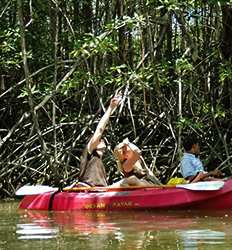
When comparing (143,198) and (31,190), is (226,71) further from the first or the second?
(31,190)

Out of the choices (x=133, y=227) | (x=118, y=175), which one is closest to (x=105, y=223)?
(x=133, y=227)

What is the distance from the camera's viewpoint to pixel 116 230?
5.48 metres

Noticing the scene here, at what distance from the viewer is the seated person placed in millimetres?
7230

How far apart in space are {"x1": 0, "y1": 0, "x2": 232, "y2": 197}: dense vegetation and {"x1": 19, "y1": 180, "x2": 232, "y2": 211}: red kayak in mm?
1109

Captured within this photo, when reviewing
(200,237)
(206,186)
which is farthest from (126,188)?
(200,237)

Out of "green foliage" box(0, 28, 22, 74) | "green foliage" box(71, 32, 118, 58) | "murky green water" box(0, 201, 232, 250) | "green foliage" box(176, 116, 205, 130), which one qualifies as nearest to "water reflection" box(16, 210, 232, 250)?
"murky green water" box(0, 201, 232, 250)

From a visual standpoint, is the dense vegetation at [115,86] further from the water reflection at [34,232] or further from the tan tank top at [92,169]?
the water reflection at [34,232]

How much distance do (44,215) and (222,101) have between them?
2.75 m

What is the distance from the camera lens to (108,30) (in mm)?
7812

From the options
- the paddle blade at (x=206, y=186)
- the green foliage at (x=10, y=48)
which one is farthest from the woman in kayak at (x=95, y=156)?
the green foliage at (x=10, y=48)

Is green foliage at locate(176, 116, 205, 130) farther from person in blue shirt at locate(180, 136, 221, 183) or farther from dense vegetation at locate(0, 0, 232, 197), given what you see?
person in blue shirt at locate(180, 136, 221, 183)

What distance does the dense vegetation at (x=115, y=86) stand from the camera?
823 cm

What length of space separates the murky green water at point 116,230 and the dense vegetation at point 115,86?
1568 mm

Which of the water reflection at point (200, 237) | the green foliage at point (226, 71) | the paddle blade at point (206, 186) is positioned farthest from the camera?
the green foliage at point (226, 71)
